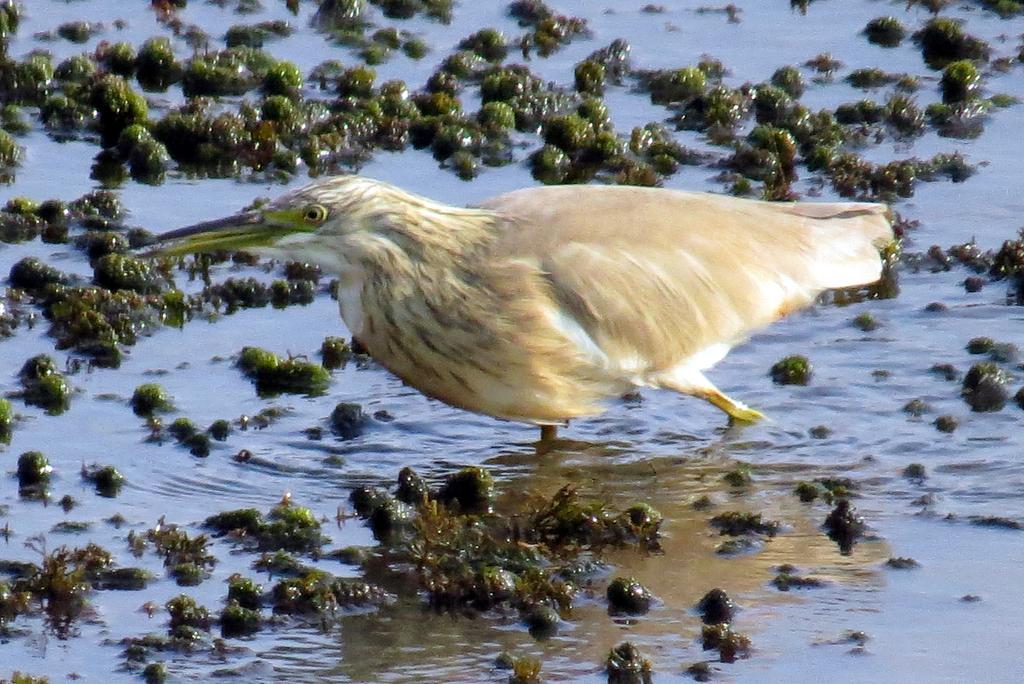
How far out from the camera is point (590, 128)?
12562 millimetres

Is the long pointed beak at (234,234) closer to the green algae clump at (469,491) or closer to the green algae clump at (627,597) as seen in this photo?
the green algae clump at (469,491)

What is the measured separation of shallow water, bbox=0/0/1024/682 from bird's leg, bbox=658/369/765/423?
7cm

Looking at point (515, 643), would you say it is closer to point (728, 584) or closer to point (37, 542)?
point (728, 584)

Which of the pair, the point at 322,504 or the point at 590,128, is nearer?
the point at 322,504

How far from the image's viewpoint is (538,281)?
8.91 meters

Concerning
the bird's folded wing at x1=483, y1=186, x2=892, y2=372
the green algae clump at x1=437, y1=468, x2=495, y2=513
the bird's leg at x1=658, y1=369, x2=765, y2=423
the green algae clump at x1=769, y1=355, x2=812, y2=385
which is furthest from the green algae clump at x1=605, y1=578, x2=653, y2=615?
the green algae clump at x1=769, y1=355, x2=812, y2=385

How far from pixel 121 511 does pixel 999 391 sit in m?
3.97

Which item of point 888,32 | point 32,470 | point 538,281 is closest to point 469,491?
point 538,281

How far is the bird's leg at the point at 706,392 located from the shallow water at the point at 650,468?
0.22 ft

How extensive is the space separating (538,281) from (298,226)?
1.05 meters

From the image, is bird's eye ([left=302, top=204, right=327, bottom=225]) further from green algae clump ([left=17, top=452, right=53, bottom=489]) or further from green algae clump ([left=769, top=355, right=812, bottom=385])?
green algae clump ([left=769, top=355, right=812, bottom=385])

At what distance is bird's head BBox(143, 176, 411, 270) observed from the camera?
337 inches

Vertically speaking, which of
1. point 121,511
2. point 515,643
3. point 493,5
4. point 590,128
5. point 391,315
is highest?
point 493,5

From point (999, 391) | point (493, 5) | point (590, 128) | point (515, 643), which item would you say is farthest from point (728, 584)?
point (493, 5)
